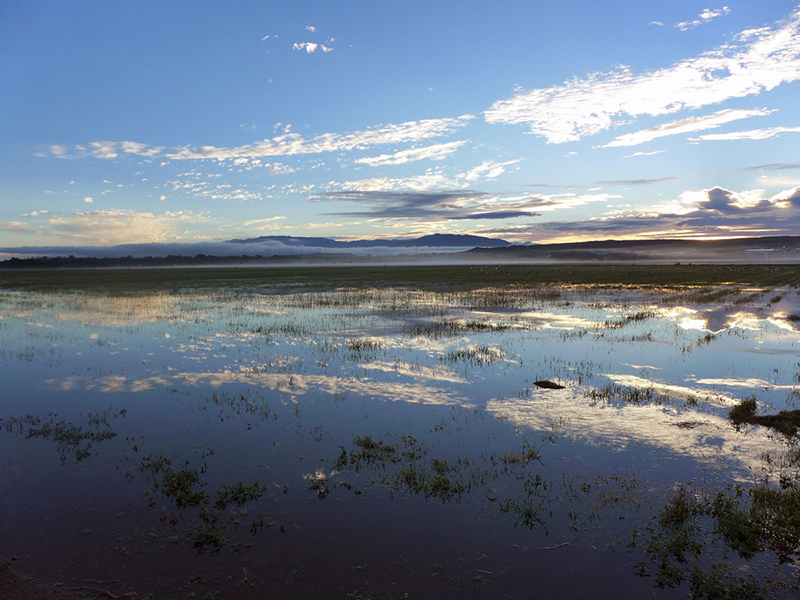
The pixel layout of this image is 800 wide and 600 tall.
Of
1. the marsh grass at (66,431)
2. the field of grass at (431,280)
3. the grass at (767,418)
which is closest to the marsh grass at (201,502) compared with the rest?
the marsh grass at (66,431)

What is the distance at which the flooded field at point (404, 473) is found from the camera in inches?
232

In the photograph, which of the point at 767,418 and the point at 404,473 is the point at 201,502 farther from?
the point at 767,418

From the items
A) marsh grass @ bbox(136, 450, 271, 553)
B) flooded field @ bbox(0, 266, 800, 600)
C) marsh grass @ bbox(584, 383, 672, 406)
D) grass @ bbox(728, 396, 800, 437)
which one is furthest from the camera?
marsh grass @ bbox(584, 383, 672, 406)

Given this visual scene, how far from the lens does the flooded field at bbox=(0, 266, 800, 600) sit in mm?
5891

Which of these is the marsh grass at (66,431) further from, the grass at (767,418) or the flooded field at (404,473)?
the grass at (767,418)

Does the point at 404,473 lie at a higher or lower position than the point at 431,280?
lower

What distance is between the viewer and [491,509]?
7.28 metres

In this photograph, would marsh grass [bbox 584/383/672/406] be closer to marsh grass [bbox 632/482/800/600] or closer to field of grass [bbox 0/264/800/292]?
marsh grass [bbox 632/482/800/600]

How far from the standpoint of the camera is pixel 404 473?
8.32m

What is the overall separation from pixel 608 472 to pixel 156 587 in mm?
7371

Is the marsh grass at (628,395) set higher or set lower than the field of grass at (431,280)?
lower

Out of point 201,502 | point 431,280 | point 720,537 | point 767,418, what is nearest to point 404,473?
point 201,502

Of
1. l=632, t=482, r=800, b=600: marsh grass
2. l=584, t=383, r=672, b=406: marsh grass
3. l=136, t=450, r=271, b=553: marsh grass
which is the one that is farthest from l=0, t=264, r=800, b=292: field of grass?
l=136, t=450, r=271, b=553: marsh grass

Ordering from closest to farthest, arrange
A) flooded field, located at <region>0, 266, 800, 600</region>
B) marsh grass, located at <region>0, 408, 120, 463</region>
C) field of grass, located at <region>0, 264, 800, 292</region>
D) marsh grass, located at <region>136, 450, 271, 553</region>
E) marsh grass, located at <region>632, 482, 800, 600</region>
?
1. marsh grass, located at <region>632, 482, 800, 600</region>
2. flooded field, located at <region>0, 266, 800, 600</region>
3. marsh grass, located at <region>136, 450, 271, 553</region>
4. marsh grass, located at <region>0, 408, 120, 463</region>
5. field of grass, located at <region>0, 264, 800, 292</region>
